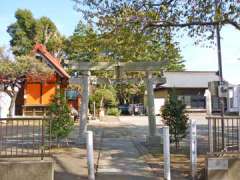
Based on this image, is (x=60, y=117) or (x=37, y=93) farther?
(x=37, y=93)

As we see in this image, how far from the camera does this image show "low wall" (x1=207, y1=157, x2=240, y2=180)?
8.74 m

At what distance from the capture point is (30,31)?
170 ft

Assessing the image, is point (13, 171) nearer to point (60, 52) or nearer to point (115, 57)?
point (115, 57)

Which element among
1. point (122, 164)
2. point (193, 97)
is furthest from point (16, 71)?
point (193, 97)

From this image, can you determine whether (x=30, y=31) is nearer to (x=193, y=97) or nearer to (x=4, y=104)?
(x=4, y=104)

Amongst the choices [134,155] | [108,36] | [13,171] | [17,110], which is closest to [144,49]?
[108,36]

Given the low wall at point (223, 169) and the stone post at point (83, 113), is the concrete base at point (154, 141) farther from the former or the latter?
the low wall at point (223, 169)

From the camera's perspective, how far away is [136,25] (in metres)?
12.4

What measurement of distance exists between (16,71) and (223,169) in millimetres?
21543

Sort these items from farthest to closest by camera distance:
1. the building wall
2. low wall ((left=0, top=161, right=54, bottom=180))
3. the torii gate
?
1. the building wall
2. the torii gate
3. low wall ((left=0, top=161, right=54, bottom=180))

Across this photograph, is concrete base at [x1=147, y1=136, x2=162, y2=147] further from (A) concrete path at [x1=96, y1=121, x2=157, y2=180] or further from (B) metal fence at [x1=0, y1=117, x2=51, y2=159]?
(B) metal fence at [x1=0, y1=117, x2=51, y2=159]

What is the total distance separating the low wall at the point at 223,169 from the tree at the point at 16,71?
20913 mm

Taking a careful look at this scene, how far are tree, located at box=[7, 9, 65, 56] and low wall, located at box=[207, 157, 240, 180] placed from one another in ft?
139

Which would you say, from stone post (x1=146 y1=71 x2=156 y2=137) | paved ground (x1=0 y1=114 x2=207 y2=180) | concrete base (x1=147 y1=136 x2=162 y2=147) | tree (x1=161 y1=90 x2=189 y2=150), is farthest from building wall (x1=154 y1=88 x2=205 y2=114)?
paved ground (x1=0 y1=114 x2=207 y2=180)
